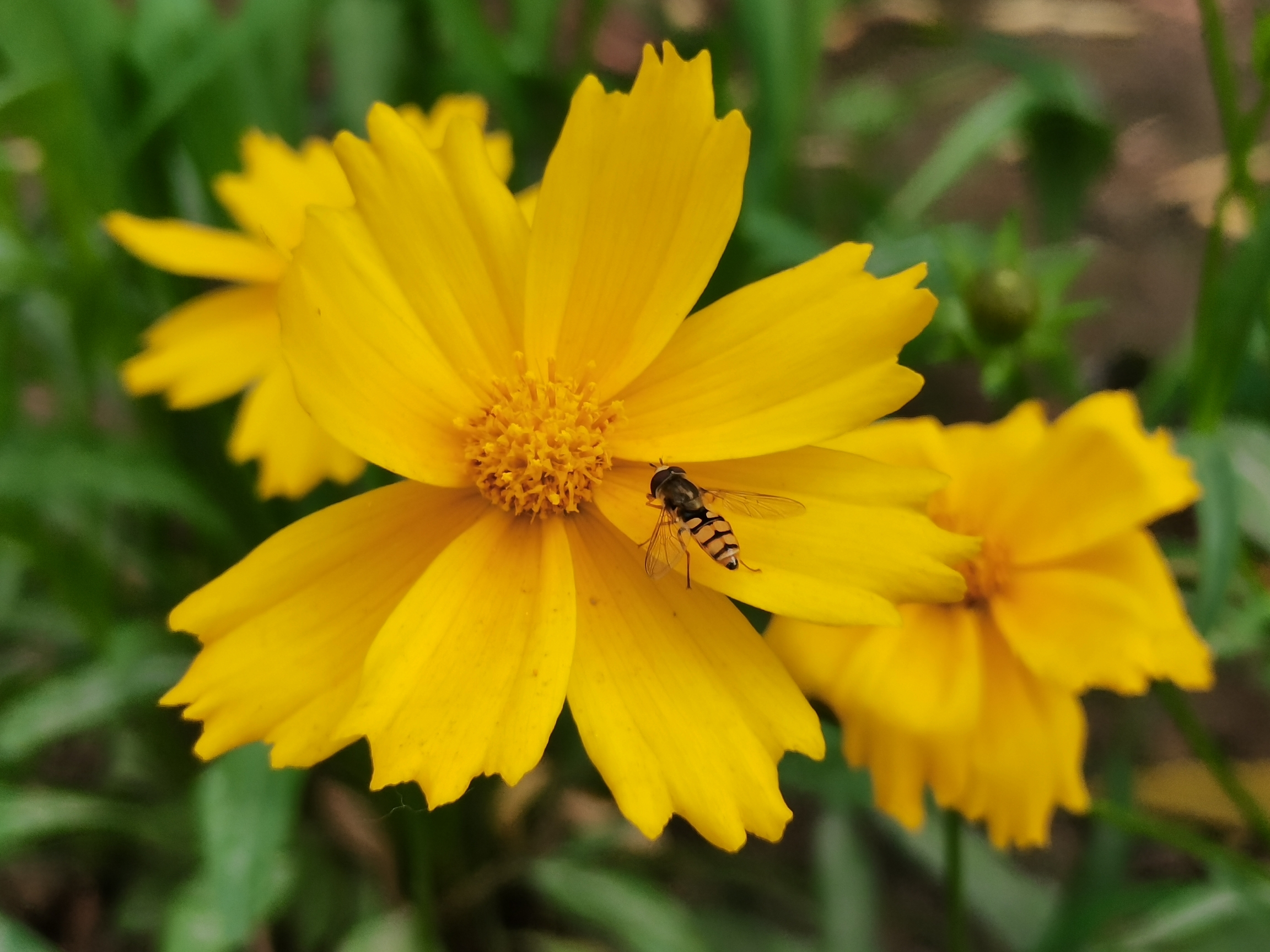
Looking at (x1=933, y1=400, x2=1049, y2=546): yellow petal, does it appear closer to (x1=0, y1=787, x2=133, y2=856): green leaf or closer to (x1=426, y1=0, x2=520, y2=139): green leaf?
(x1=426, y1=0, x2=520, y2=139): green leaf

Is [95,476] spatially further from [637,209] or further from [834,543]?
[834,543]

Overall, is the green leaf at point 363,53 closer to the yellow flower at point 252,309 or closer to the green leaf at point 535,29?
the green leaf at point 535,29

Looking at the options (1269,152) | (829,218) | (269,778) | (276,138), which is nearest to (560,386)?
(269,778)

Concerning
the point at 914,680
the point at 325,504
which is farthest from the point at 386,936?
the point at 914,680

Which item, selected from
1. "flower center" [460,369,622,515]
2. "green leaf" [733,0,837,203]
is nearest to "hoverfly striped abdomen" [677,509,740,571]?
"flower center" [460,369,622,515]

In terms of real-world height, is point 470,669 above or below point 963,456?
above

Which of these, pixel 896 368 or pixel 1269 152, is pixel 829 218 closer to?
pixel 1269 152
